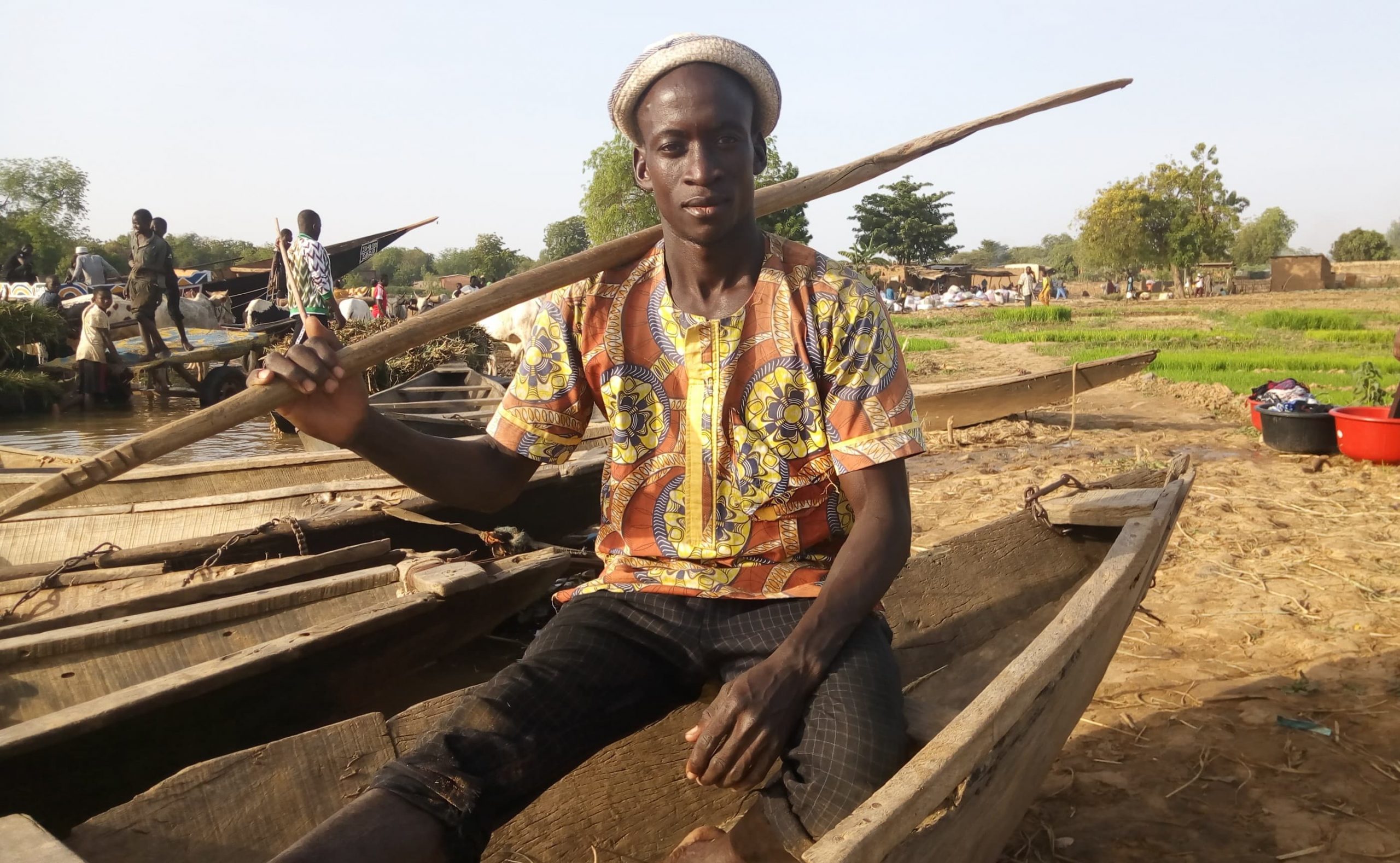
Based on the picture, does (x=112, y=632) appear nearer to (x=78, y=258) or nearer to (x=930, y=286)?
(x=78, y=258)

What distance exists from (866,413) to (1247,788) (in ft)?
5.33

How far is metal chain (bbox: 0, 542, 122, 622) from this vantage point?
9.26 ft

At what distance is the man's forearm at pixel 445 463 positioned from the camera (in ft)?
5.57

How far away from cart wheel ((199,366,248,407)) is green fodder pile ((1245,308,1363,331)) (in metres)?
17.8

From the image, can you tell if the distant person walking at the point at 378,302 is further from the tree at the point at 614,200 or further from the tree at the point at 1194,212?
the tree at the point at 1194,212

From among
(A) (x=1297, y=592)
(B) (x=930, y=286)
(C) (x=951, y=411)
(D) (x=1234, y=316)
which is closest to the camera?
(A) (x=1297, y=592)

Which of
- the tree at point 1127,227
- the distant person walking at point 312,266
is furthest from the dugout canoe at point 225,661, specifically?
the tree at point 1127,227

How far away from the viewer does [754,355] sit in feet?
5.82

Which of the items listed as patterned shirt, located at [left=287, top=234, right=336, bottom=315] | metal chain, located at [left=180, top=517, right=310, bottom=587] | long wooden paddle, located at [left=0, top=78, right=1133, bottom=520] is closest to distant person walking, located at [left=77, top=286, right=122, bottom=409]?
patterned shirt, located at [left=287, top=234, right=336, bottom=315]

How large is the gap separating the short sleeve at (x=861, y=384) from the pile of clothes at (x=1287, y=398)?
5.97 metres

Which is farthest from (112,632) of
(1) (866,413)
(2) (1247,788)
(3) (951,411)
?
(3) (951,411)

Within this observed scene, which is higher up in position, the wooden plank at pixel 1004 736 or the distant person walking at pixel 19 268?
the distant person walking at pixel 19 268

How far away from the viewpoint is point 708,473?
176 cm

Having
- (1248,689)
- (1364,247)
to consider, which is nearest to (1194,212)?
(1364,247)
